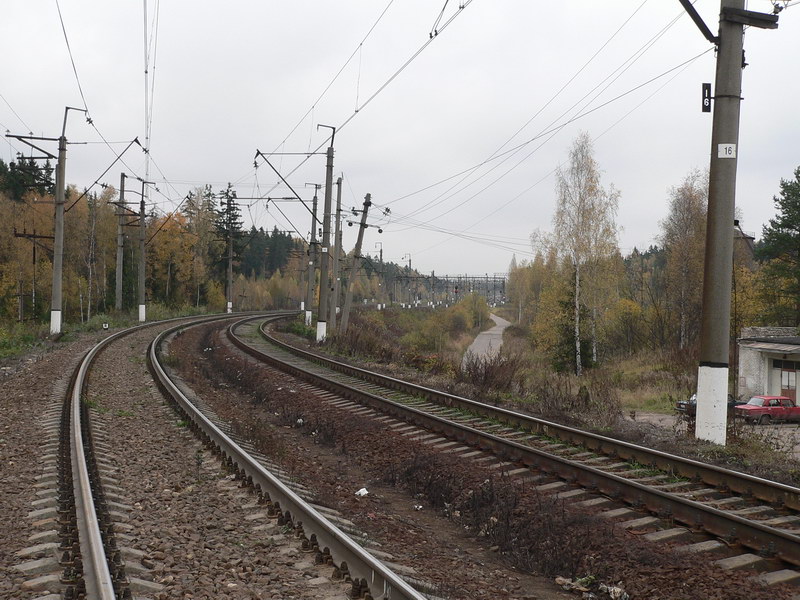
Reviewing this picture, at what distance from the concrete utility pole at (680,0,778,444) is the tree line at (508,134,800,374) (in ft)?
81.8

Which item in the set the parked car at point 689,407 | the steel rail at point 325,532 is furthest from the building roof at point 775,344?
the steel rail at point 325,532

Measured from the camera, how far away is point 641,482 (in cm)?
755

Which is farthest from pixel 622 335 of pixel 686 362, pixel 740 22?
pixel 740 22

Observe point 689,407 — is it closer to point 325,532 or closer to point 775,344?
point 325,532

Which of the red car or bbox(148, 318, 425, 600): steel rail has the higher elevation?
bbox(148, 318, 425, 600): steel rail

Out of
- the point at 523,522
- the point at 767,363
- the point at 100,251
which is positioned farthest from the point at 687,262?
the point at 100,251

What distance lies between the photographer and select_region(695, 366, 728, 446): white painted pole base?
31.6 ft

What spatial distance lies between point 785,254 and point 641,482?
126 feet

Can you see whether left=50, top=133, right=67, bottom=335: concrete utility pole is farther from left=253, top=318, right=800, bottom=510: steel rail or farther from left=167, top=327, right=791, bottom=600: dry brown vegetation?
left=253, top=318, right=800, bottom=510: steel rail

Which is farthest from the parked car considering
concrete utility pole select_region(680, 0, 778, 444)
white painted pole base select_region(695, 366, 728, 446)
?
concrete utility pole select_region(680, 0, 778, 444)

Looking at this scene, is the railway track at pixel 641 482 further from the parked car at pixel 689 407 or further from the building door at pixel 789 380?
the building door at pixel 789 380

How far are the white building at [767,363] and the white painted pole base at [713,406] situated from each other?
15.7 meters

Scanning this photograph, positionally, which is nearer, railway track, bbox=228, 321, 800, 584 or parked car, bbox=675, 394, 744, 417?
railway track, bbox=228, 321, 800, 584

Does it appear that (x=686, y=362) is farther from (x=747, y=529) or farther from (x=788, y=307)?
(x=747, y=529)
